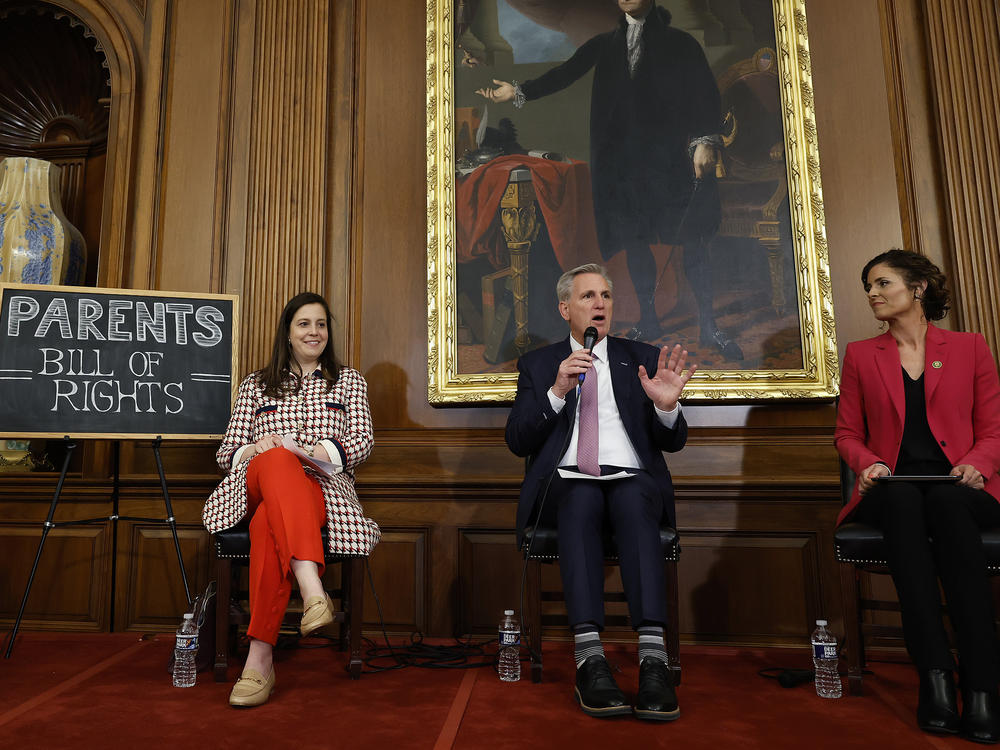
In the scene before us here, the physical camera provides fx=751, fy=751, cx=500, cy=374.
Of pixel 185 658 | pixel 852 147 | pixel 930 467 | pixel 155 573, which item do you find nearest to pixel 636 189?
pixel 852 147

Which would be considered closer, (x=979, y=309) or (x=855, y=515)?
(x=855, y=515)

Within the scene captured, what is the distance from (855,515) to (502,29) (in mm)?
2590

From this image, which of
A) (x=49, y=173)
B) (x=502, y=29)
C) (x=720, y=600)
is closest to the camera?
(x=720, y=600)

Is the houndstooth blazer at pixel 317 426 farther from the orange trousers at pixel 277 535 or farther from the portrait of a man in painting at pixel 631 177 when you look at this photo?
the portrait of a man in painting at pixel 631 177

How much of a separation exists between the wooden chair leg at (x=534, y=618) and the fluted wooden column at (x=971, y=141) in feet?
6.91

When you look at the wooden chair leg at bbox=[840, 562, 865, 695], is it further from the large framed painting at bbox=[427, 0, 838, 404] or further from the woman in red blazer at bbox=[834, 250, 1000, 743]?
the large framed painting at bbox=[427, 0, 838, 404]

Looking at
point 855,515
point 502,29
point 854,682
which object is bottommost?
point 854,682

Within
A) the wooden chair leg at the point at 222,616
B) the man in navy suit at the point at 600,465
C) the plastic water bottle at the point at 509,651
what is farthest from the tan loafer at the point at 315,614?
the man in navy suit at the point at 600,465

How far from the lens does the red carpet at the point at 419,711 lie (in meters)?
1.76

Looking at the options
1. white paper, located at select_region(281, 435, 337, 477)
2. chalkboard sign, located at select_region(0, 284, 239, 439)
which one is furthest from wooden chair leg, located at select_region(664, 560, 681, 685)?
chalkboard sign, located at select_region(0, 284, 239, 439)

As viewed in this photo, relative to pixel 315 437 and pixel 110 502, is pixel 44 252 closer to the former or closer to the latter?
pixel 110 502

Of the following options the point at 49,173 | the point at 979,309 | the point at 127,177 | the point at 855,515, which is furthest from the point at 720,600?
the point at 49,173

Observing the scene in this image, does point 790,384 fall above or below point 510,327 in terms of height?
below

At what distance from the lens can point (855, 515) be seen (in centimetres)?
234
